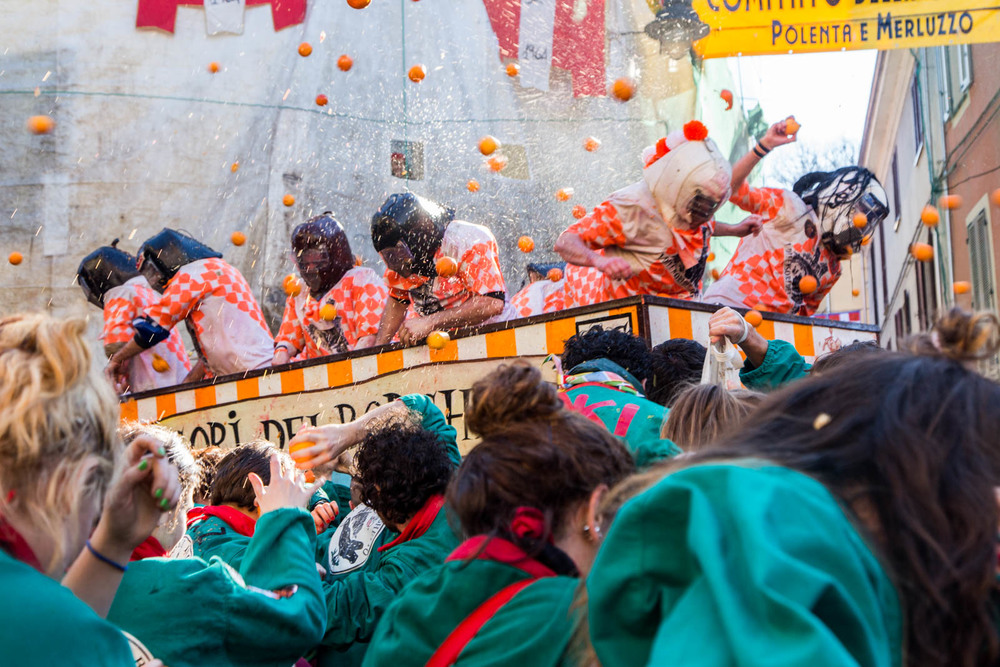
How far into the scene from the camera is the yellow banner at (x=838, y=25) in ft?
17.2

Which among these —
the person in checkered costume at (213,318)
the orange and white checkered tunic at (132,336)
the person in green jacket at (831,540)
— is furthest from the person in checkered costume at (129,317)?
the person in green jacket at (831,540)

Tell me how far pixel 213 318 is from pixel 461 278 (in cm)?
187

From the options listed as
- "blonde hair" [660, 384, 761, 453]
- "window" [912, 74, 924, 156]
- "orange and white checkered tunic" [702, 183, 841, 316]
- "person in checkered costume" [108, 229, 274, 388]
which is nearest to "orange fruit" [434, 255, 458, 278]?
"orange and white checkered tunic" [702, 183, 841, 316]

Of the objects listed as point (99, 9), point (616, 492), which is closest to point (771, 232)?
point (616, 492)

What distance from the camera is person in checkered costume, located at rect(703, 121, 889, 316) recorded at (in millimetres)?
5391

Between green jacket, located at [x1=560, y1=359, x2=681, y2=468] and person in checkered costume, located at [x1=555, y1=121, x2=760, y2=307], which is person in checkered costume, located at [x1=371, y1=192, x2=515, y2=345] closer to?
person in checkered costume, located at [x1=555, y1=121, x2=760, y2=307]

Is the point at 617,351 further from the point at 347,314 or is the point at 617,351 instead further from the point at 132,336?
the point at 132,336

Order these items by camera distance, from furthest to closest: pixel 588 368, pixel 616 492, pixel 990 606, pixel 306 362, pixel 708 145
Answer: pixel 306 362 < pixel 708 145 < pixel 588 368 < pixel 616 492 < pixel 990 606

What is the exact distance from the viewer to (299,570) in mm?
2162

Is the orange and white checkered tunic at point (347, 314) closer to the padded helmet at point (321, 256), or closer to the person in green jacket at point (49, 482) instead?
the padded helmet at point (321, 256)

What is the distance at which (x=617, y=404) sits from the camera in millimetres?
2879

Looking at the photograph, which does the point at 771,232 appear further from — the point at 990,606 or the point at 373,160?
the point at 373,160

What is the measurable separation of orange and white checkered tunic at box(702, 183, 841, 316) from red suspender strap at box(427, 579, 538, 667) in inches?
157

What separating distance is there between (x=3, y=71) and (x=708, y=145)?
48.0ft
